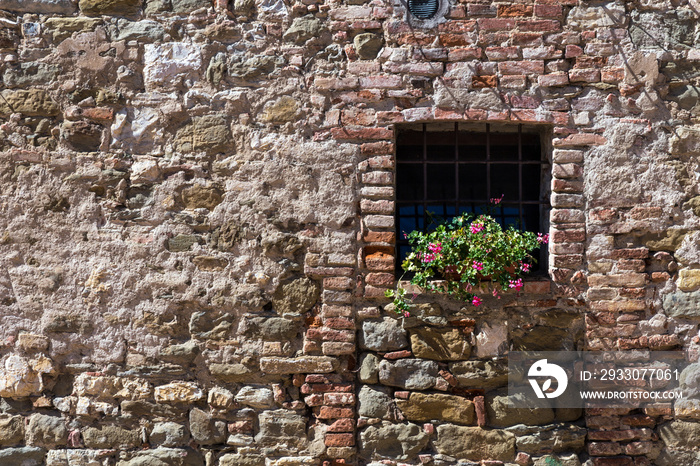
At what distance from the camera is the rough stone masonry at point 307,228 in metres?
3.37

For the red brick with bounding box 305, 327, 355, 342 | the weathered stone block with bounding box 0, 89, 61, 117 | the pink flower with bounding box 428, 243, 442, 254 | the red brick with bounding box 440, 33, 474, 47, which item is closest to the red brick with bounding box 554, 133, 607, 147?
the red brick with bounding box 440, 33, 474, 47

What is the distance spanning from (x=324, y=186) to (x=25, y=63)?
193cm

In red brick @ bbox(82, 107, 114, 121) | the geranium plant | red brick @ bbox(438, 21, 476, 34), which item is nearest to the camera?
the geranium plant

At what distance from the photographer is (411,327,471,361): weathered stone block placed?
3398 mm

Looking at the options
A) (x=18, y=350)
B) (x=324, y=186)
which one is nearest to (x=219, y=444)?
(x=18, y=350)

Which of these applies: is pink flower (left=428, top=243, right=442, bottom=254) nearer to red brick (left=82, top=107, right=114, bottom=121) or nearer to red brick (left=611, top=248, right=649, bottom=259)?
red brick (left=611, top=248, right=649, bottom=259)

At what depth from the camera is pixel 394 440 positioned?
3.41 meters

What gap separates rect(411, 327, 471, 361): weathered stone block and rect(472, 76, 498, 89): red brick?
1.40 metres

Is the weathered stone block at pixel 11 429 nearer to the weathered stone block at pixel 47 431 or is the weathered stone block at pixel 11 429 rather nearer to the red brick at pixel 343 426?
the weathered stone block at pixel 47 431

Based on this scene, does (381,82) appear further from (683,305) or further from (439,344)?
(683,305)

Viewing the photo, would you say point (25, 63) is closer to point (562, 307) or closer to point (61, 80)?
point (61, 80)

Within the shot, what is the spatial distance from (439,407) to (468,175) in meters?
1.48

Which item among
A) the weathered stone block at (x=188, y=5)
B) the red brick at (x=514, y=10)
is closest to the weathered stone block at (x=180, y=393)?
the weathered stone block at (x=188, y=5)

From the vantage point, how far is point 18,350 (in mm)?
3508
